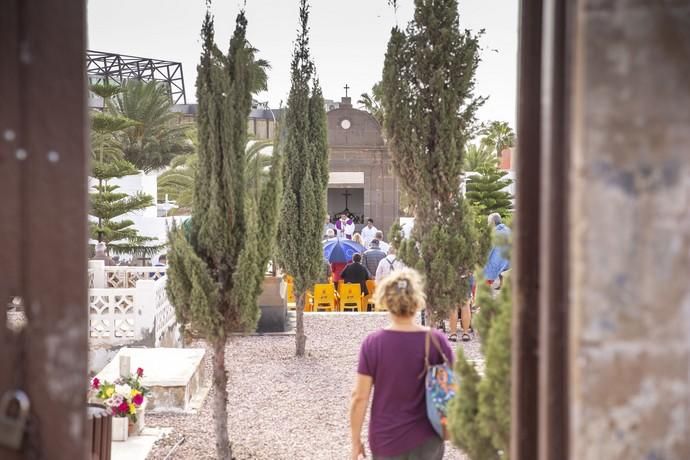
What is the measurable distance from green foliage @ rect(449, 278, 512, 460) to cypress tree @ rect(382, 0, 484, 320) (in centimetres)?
512

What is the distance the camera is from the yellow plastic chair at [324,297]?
16281 mm

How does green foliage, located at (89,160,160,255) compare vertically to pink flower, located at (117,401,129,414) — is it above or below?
above

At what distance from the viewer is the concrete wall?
182 centimetres

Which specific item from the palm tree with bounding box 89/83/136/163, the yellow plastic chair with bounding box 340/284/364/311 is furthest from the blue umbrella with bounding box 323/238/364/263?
the palm tree with bounding box 89/83/136/163

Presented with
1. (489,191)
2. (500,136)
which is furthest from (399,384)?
(500,136)

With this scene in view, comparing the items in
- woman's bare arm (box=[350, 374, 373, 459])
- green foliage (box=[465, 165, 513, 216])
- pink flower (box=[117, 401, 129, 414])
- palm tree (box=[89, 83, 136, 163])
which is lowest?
pink flower (box=[117, 401, 129, 414])

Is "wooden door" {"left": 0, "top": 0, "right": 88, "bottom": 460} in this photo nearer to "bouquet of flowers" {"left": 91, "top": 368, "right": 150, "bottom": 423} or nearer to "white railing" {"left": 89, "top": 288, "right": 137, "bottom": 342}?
"bouquet of flowers" {"left": 91, "top": 368, "right": 150, "bottom": 423}

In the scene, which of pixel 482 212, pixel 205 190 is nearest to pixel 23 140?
pixel 205 190

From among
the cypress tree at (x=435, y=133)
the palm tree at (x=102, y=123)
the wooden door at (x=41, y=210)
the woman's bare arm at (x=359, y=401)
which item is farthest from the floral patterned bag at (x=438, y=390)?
the palm tree at (x=102, y=123)

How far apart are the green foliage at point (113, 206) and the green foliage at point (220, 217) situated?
44.2ft

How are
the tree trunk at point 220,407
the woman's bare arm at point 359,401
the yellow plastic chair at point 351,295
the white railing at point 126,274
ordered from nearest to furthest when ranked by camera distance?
the woman's bare arm at point 359,401
the tree trunk at point 220,407
the white railing at point 126,274
the yellow plastic chair at point 351,295

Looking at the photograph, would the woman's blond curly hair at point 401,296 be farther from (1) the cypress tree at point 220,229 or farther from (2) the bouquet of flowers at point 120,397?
(2) the bouquet of flowers at point 120,397

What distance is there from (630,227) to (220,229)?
5376mm

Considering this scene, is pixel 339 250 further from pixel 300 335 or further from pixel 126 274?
pixel 300 335
